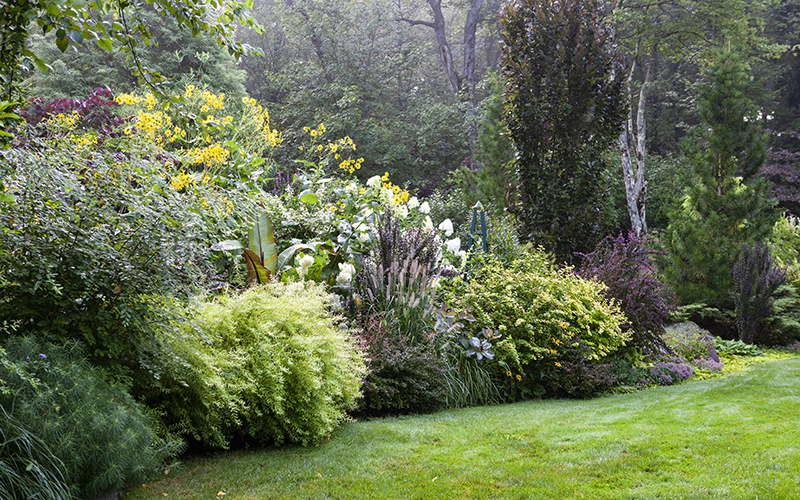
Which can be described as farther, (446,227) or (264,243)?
(446,227)

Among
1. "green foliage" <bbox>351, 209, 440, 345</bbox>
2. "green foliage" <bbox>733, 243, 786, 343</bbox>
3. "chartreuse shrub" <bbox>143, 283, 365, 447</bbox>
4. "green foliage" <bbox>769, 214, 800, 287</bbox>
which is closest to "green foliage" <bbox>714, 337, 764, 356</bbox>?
"green foliage" <bbox>733, 243, 786, 343</bbox>

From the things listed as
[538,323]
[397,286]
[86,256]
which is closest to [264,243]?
[397,286]

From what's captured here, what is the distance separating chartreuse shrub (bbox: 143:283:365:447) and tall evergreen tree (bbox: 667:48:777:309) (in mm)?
7854

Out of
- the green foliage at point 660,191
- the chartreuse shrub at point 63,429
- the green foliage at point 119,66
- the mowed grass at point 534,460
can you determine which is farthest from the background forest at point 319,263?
the green foliage at point 660,191

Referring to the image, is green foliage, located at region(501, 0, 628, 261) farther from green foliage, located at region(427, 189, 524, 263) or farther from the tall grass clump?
the tall grass clump

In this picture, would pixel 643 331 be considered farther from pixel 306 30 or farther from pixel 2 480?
pixel 306 30

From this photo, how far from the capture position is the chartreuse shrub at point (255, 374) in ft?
9.64

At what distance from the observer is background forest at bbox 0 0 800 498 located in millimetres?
2373

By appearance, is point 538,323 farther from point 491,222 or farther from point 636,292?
point 491,222

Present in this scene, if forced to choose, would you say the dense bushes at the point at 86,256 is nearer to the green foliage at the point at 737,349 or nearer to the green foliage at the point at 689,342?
the green foliage at the point at 689,342

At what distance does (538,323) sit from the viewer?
5293mm

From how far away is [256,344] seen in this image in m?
3.31

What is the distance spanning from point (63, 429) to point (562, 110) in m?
6.56

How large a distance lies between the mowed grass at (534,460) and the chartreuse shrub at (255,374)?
7.2 inches
